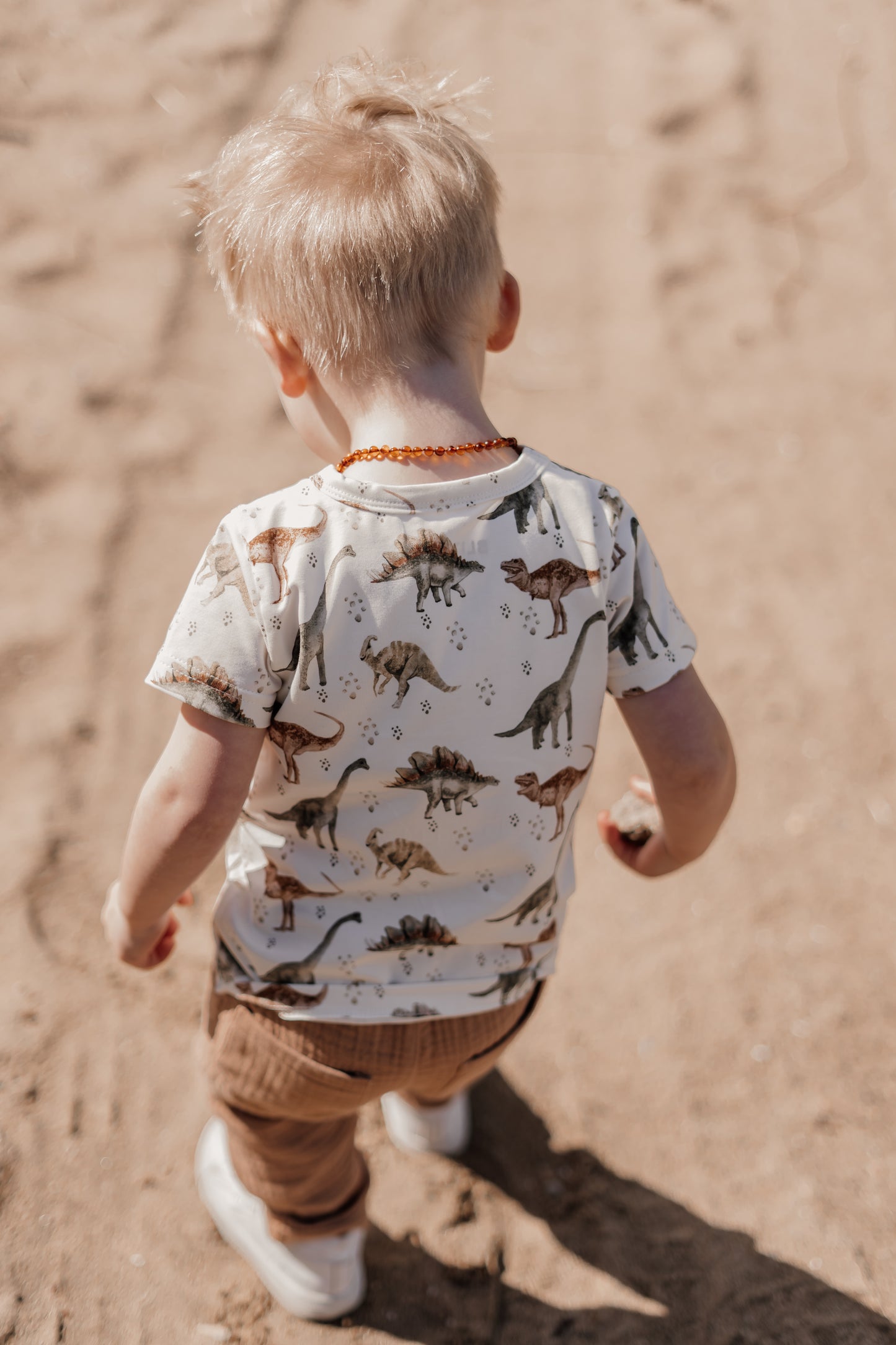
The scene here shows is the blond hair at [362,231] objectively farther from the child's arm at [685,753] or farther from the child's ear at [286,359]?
the child's arm at [685,753]

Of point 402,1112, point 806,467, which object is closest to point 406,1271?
point 402,1112

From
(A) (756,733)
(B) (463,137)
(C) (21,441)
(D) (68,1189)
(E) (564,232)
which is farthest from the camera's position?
(E) (564,232)

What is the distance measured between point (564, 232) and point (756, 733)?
2.03 m

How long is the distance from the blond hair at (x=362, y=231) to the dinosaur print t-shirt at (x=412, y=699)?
0.15 metres

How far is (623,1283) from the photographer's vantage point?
5.73ft

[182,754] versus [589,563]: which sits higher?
[589,563]

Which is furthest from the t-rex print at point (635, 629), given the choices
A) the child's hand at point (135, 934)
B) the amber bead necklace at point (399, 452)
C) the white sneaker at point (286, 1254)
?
→ the white sneaker at point (286, 1254)

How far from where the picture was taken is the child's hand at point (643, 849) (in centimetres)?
135

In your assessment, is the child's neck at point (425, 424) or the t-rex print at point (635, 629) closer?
the child's neck at point (425, 424)

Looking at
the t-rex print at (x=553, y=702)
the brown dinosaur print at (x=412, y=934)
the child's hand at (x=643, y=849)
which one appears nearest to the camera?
the t-rex print at (x=553, y=702)

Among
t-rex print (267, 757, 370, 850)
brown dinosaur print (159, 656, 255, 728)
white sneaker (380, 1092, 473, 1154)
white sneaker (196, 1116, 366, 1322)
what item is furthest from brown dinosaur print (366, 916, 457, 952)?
white sneaker (380, 1092, 473, 1154)

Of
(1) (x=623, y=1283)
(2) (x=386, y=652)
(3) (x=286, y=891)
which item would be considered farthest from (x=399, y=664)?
(1) (x=623, y=1283)

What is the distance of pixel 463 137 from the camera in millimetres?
1110

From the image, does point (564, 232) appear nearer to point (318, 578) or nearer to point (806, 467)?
point (806, 467)
